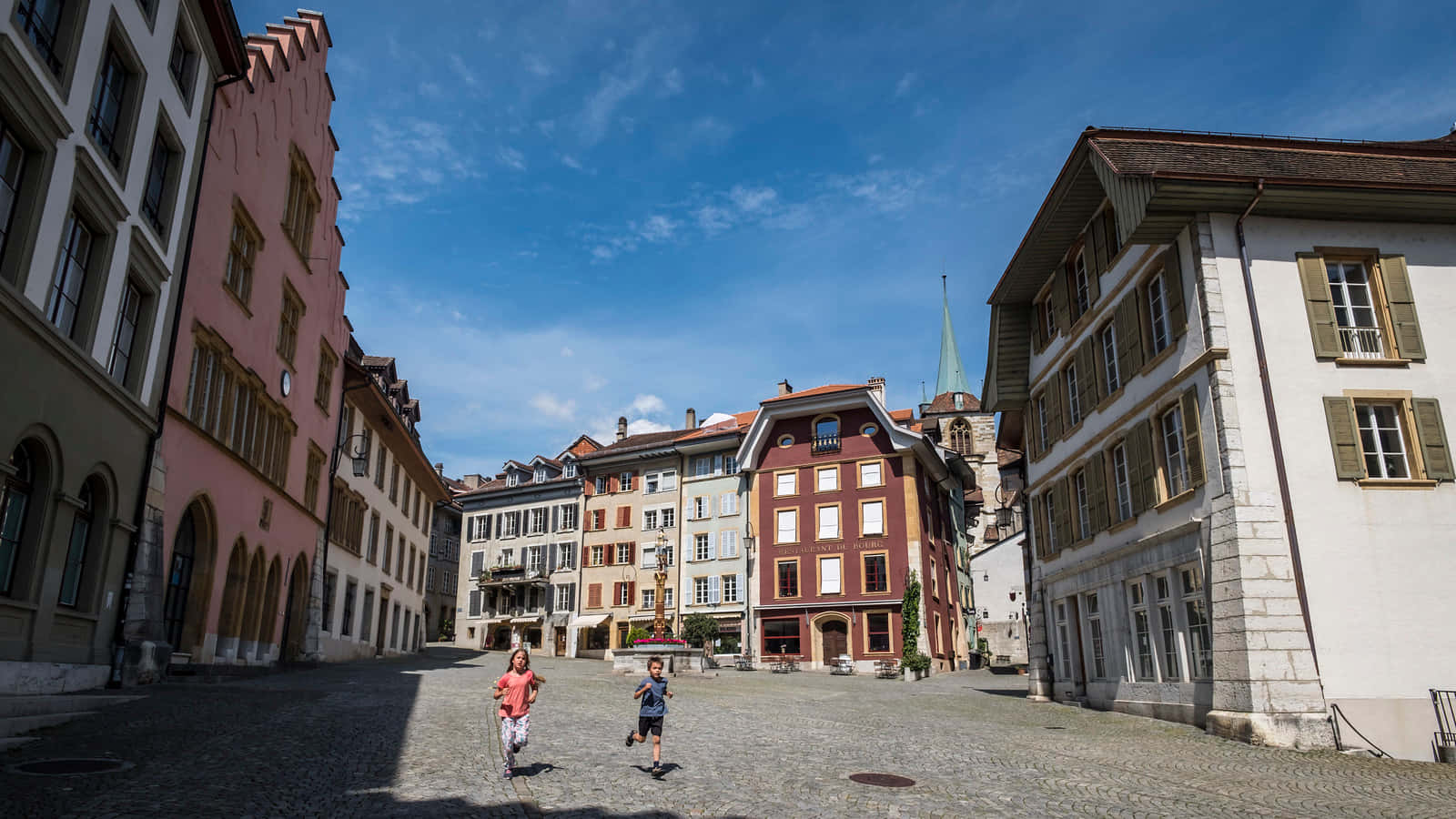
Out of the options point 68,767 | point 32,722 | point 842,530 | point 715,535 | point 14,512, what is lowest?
point 68,767

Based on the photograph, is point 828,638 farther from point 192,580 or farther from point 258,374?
point 192,580

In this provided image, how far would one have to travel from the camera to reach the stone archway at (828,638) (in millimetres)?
47562

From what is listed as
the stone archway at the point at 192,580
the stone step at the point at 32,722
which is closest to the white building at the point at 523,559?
the stone archway at the point at 192,580

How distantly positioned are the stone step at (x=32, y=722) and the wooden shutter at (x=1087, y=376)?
20178 mm

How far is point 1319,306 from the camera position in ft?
58.6

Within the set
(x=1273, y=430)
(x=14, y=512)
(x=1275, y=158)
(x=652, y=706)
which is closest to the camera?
(x=652, y=706)

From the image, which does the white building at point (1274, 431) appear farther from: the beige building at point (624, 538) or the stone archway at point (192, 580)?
the beige building at point (624, 538)

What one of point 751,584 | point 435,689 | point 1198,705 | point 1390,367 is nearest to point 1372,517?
point 1390,367

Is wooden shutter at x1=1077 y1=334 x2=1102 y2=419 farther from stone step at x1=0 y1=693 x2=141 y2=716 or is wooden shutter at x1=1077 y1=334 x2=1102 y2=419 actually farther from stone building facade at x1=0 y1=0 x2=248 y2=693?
stone step at x1=0 y1=693 x2=141 y2=716

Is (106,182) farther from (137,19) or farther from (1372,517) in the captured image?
(1372,517)

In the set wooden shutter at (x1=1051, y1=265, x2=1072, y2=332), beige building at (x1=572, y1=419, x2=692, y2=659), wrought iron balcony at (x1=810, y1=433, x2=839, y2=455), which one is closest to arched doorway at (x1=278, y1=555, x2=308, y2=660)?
wooden shutter at (x1=1051, y1=265, x2=1072, y2=332)

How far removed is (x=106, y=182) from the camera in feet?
48.9

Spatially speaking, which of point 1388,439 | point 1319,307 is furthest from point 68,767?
point 1388,439

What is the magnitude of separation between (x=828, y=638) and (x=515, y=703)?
39.3m
